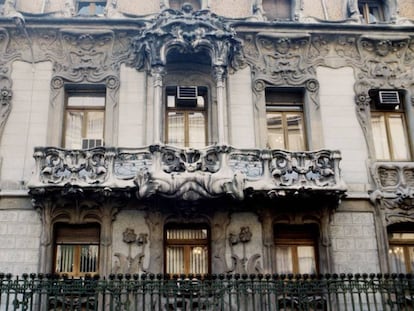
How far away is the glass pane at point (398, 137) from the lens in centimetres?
1684

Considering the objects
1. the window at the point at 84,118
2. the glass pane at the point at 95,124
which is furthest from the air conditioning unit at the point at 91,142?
the glass pane at the point at 95,124

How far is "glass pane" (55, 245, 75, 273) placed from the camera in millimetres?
14656

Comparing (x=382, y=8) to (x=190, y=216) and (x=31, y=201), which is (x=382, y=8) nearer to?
(x=190, y=216)

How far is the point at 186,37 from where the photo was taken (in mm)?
15969

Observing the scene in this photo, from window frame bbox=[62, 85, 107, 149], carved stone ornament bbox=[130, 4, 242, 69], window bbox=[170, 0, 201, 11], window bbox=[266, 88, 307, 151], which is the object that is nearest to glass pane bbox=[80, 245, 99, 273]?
window frame bbox=[62, 85, 107, 149]

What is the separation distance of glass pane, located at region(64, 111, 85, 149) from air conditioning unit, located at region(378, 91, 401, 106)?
8637mm

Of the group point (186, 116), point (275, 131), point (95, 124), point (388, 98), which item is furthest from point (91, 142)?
point (388, 98)

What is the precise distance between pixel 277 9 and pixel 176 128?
5.29 metres

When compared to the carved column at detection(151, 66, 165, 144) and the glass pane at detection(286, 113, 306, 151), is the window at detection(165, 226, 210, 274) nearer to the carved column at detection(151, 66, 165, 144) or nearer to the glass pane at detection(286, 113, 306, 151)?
the carved column at detection(151, 66, 165, 144)

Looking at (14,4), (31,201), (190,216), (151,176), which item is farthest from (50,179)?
(14,4)

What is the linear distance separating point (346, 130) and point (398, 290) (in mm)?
5332

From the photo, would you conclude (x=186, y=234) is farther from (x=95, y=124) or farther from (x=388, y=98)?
(x=388, y=98)

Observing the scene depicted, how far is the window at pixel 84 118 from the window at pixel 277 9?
580 centimetres

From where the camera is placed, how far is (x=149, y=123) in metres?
16.0
